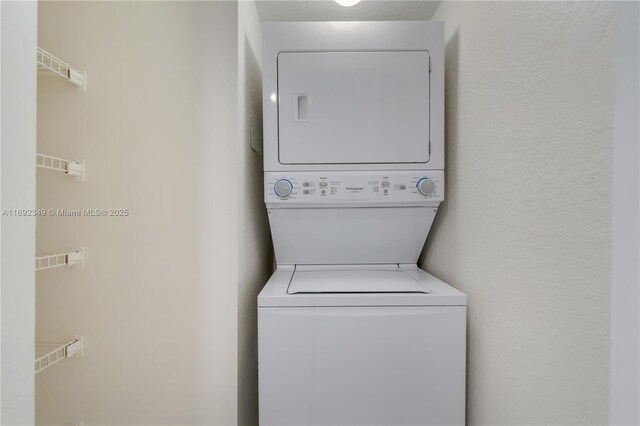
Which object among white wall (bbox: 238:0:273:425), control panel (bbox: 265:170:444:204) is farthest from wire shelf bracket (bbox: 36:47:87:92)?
control panel (bbox: 265:170:444:204)

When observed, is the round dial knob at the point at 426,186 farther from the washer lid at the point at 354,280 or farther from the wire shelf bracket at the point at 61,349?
the wire shelf bracket at the point at 61,349

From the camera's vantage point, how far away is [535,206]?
0.98m

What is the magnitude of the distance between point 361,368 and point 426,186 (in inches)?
36.1

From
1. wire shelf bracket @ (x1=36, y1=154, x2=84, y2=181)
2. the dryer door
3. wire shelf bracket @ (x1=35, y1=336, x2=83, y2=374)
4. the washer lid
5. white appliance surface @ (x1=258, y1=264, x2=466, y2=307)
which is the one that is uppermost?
the dryer door

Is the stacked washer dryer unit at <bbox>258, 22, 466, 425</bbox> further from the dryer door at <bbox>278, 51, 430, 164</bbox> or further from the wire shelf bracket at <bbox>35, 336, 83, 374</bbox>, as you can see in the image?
the wire shelf bracket at <bbox>35, 336, 83, 374</bbox>

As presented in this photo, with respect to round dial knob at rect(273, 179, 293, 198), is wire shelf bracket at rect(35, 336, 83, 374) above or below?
below

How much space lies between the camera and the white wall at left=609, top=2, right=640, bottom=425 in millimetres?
680

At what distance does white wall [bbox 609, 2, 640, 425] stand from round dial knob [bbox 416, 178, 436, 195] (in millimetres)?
845

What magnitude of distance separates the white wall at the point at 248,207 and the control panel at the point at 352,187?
0.19 m

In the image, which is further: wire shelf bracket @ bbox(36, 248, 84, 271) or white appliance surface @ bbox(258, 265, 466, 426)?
wire shelf bracket @ bbox(36, 248, 84, 271)

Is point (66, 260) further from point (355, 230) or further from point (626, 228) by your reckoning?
point (626, 228)

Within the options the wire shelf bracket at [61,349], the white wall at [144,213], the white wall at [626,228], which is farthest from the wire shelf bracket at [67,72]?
the white wall at [626,228]

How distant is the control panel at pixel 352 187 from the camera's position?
1.56m

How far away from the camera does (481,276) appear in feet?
4.25
